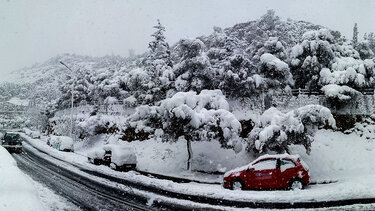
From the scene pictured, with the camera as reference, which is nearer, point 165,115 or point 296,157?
point 296,157

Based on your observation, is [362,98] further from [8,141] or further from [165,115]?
[8,141]

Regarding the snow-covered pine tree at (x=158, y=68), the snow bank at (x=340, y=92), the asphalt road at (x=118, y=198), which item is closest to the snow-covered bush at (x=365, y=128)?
the snow bank at (x=340, y=92)

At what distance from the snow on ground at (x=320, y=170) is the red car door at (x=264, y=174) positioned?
0.64 metres

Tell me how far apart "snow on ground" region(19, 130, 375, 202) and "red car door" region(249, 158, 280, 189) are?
64cm

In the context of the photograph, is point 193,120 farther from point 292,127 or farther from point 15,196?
point 15,196

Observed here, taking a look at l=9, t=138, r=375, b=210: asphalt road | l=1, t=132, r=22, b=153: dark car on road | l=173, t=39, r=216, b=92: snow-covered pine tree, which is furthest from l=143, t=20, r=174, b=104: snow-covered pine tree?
l=1, t=132, r=22, b=153: dark car on road

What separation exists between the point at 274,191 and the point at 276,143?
14.8 ft

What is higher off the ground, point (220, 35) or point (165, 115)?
point (220, 35)

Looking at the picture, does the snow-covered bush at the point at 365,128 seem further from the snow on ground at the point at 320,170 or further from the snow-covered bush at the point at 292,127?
the snow-covered bush at the point at 292,127

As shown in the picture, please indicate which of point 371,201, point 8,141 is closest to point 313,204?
point 371,201

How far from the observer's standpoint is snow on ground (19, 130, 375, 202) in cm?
1195

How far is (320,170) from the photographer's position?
Result: 1941cm

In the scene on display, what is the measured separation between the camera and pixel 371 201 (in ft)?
33.5

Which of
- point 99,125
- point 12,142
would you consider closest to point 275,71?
point 99,125
